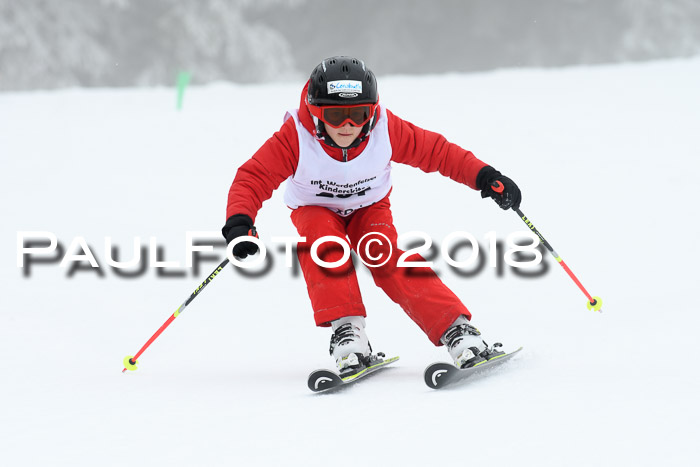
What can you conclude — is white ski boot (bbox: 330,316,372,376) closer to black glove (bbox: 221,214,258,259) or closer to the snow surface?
the snow surface

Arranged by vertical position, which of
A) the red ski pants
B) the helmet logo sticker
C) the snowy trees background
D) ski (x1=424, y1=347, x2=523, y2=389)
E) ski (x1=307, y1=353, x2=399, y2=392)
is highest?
the snowy trees background

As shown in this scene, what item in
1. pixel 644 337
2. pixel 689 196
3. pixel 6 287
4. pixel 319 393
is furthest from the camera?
pixel 689 196

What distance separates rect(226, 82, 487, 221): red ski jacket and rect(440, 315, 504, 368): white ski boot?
74 centimetres

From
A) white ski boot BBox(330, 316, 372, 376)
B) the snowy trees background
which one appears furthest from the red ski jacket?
the snowy trees background

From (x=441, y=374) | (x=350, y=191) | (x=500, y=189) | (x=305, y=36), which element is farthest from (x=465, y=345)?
(x=305, y=36)

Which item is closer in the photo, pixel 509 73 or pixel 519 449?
pixel 519 449

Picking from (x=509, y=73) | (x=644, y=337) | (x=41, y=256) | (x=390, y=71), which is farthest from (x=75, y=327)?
(x=390, y=71)

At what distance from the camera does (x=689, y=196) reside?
6219 millimetres

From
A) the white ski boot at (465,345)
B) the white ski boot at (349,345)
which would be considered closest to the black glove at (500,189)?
the white ski boot at (465,345)

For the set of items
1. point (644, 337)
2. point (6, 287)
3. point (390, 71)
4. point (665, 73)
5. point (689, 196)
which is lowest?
point (644, 337)

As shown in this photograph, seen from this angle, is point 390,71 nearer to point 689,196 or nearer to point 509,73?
point 509,73

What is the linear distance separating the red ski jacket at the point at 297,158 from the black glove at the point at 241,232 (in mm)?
64

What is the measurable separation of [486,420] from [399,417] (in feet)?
0.88

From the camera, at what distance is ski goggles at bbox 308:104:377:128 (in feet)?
10.7
